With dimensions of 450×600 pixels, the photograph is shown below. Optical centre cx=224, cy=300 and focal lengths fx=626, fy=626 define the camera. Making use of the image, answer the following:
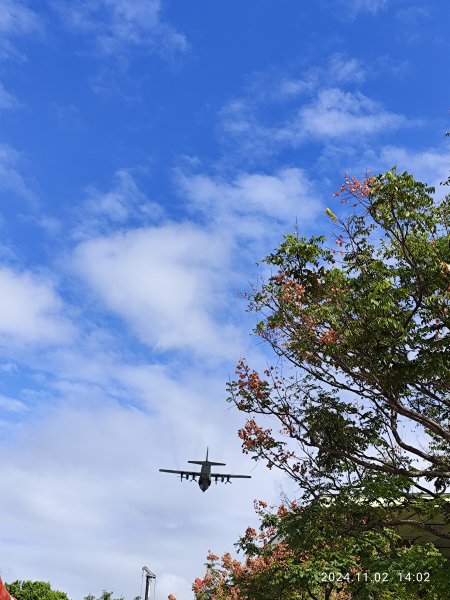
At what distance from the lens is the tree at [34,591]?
48.1 metres

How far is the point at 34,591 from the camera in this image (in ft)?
160

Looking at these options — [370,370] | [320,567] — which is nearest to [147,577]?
[320,567]

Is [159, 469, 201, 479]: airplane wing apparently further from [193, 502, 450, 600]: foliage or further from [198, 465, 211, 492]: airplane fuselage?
[193, 502, 450, 600]: foliage

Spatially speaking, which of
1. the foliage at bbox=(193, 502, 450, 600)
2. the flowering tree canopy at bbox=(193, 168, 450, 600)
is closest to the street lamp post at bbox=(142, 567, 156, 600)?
the foliage at bbox=(193, 502, 450, 600)

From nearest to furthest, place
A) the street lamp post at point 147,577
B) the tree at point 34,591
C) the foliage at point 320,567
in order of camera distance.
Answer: the foliage at point 320,567 < the street lamp post at point 147,577 < the tree at point 34,591

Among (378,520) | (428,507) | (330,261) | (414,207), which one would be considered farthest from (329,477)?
(414,207)

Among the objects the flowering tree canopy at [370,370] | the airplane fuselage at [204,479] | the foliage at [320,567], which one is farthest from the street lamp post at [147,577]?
the airplane fuselage at [204,479]

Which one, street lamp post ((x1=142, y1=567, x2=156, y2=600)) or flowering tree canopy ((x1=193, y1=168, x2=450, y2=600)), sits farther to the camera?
street lamp post ((x1=142, y1=567, x2=156, y2=600))

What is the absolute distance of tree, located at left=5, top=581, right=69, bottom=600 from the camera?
158 feet

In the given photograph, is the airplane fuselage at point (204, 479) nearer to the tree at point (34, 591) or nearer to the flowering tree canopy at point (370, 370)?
the tree at point (34, 591)

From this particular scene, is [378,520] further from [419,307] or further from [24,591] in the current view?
[24,591]

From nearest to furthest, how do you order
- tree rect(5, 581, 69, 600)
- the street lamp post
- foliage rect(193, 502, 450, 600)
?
foliage rect(193, 502, 450, 600)
the street lamp post
tree rect(5, 581, 69, 600)

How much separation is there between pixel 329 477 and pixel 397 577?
296cm

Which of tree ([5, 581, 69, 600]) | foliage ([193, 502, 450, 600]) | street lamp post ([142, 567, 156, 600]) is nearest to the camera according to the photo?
foliage ([193, 502, 450, 600])
